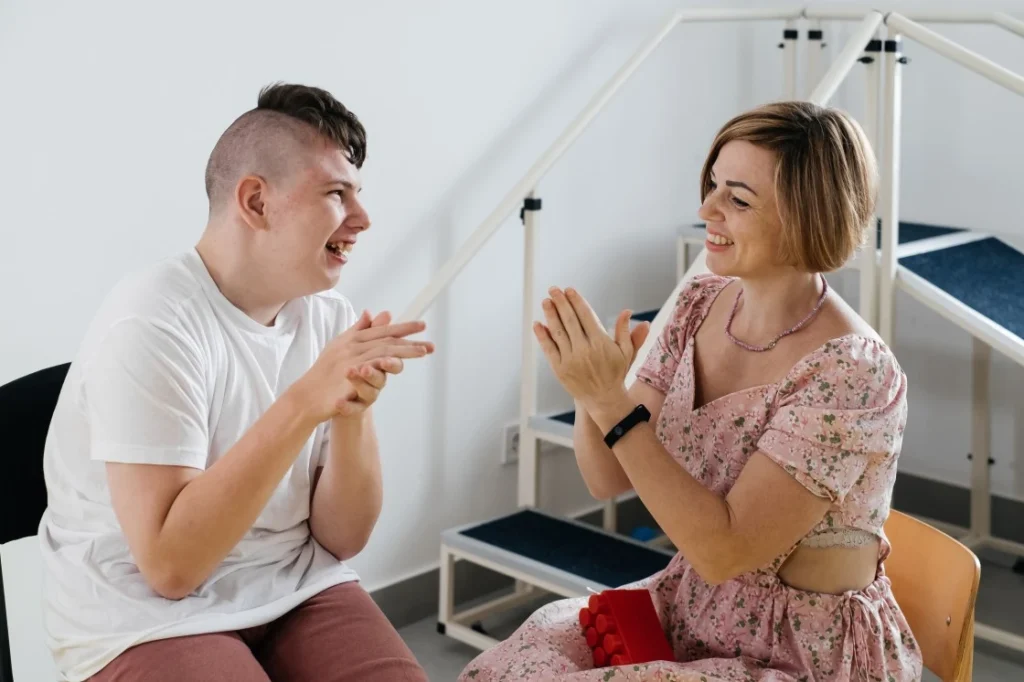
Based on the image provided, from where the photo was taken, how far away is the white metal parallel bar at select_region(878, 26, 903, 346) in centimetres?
285

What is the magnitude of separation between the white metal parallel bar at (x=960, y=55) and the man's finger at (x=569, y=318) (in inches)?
56.0

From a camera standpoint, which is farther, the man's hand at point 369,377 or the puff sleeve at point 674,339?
the puff sleeve at point 674,339

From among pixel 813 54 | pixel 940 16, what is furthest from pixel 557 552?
pixel 813 54

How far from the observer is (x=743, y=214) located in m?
1.67

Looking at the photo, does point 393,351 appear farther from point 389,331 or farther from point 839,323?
point 839,323

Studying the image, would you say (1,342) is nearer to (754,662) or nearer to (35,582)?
(35,582)

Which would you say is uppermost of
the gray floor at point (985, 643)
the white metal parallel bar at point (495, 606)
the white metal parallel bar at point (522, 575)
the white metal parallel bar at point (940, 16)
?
the white metal parallel bar at point (940, 16)

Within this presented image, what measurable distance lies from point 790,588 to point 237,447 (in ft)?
2.55

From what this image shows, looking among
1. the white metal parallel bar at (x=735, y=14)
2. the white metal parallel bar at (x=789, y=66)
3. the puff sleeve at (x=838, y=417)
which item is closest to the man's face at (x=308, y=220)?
the puff sleeve at (x=838, y=417)

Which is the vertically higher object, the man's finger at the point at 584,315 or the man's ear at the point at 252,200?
the man's ear at the point at 252,200

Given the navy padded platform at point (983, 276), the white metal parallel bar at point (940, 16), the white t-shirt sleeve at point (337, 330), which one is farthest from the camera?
the white metal parallel bar at point (940, 16)

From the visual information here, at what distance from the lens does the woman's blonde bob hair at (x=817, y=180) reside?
5.33ft

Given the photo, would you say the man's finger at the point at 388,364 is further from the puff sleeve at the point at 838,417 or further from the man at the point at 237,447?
the puff sleeve at the point at 838,417

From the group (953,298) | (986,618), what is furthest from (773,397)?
(986,618)
